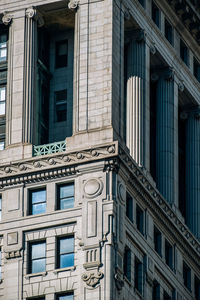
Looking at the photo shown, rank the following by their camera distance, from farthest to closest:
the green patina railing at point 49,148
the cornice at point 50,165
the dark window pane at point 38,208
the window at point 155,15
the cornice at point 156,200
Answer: the window at point 155,15
the green patina railing at point 49,148
the cornice at point 156,200
the dark window pane at point 38,208
the cornice at point 50,165

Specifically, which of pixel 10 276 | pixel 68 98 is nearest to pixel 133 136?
pixel 68 98

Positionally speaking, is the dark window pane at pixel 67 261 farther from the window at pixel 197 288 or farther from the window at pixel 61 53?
the window at pixel 197 288

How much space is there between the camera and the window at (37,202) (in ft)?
503

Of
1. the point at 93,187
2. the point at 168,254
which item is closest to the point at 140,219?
the point at 168,254

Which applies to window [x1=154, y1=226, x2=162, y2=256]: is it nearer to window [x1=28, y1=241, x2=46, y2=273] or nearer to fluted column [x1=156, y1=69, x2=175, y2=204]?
fluted column [x1=156, y1=69, x2=175, y2=204]

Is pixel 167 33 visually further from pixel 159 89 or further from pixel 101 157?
pixel 101 157

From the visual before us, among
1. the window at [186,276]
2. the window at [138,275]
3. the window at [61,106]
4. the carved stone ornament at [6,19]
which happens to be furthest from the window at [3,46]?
the window at [186,276]

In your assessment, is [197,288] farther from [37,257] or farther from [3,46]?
[3,46]

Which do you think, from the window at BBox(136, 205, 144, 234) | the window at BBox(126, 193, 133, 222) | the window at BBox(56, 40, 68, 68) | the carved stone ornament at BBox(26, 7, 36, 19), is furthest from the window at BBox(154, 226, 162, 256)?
the carved stone ornament at BBox(26, 7, 36, 19)

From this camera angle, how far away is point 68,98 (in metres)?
161

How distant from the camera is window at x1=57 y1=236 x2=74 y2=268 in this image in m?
150

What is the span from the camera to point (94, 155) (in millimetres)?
151625

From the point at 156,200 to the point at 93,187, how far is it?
9.62 meters

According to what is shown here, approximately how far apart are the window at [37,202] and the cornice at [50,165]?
974mm
